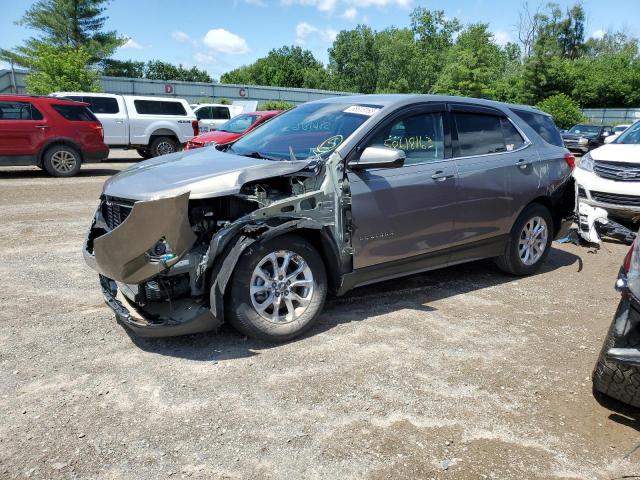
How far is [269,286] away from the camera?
379cm

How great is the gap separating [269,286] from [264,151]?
1298 millimetres

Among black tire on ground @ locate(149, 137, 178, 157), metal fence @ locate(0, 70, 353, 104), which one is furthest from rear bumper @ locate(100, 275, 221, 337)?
metal fence @ locate(0, 70, 353, 104)

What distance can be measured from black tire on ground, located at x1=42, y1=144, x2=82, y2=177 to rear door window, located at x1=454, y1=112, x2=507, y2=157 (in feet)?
34.4

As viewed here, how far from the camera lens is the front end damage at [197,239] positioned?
338cm

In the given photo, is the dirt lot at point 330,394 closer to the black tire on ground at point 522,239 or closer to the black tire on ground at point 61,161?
the black tire on ground at point 522,239

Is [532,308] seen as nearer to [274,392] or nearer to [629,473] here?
[629,473]

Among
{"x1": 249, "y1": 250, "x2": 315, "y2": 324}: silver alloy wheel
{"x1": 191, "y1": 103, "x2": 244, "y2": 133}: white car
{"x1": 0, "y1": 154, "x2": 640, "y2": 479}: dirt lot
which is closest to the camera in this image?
{"x1": 0, "y1": 154, "x2": 640, "y2": 479}: dirt lot

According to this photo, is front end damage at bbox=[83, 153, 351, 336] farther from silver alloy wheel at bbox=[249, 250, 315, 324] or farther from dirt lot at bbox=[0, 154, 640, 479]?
dirt lot at bbox=[0, 154, 640, 479]

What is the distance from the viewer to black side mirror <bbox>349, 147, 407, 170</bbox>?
4.02 metres

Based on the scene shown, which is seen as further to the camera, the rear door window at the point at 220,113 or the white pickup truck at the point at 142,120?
the rear door window at the point at 220,113

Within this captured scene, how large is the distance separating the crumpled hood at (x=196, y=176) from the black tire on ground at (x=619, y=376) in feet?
7.58

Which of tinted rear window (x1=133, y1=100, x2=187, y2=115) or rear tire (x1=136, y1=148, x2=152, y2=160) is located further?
rear tire (x1=136, y1=148, x2=152, y2=160)

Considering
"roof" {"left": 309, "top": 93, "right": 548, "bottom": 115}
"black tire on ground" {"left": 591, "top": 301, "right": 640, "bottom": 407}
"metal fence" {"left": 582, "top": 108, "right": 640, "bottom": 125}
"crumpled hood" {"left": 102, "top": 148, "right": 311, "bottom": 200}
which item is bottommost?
"black tire on ground" {"left": 591, "top": 301, "right": 640, "bottom": 407}

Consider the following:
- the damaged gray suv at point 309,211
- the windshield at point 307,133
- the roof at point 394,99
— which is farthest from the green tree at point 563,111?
the windshield at point 307,133
